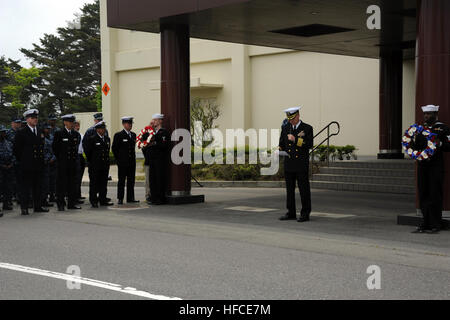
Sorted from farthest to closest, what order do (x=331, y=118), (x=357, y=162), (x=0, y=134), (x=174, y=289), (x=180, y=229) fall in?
(x=331, y=118)
(x=357, y=162)
(x=0, y=134)
(x=180, y=229)
(x=174, y=289)

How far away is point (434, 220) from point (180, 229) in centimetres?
422

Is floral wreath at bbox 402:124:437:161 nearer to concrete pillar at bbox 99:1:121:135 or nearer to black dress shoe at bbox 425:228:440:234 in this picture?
black dress shoe at bbox 425:228:440:234

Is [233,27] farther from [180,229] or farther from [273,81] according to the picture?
[273,81]

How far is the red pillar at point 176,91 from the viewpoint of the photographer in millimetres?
15023

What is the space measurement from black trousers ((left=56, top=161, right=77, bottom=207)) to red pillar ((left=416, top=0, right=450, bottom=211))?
24.7ft

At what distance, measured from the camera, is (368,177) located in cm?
1838

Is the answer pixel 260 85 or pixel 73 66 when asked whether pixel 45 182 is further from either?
pixel 73 66

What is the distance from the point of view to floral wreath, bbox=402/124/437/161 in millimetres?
10241

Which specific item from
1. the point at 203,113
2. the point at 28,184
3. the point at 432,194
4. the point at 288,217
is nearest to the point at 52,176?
the point at 28,184

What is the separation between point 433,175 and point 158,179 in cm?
664

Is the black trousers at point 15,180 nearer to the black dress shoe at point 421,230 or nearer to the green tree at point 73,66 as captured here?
the black dress shoe at point 421,230

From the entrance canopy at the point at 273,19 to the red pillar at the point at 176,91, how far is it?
432 millimetres

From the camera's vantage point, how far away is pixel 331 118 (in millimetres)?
28422
